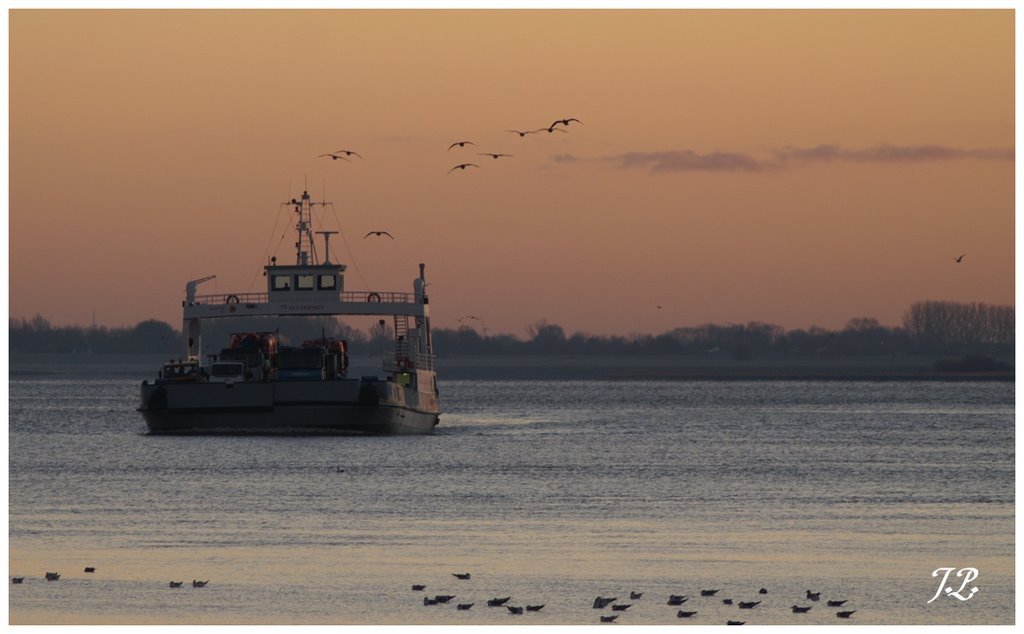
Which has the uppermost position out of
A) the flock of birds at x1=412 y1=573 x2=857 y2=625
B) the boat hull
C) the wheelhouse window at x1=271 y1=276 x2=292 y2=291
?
the wheelhouse window at x1=271 y1=276 x2=292 y2=291

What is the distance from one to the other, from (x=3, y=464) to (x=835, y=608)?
13.3 meters

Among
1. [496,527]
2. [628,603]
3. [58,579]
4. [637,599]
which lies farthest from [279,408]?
[628,603]

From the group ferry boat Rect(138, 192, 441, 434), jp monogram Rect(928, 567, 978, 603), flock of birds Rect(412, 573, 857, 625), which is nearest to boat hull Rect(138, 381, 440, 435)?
ferry boat Rect(138, 192, 441, 434)

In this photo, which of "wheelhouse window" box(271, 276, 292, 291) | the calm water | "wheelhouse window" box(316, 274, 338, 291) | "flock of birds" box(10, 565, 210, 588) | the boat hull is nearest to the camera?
the calm water

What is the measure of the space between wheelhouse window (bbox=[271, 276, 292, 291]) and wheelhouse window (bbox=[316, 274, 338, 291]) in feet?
3.80

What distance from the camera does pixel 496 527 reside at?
40.0 meters

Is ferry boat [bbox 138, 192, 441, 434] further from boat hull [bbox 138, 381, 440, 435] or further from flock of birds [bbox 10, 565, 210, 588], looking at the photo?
flock of birds [bbox 10, 565, 210, 588]

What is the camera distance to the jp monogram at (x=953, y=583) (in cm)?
2986

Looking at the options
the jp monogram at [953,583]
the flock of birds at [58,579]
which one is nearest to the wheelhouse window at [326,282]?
the flock of birds at [58,579]

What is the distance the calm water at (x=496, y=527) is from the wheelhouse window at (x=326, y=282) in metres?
7.51

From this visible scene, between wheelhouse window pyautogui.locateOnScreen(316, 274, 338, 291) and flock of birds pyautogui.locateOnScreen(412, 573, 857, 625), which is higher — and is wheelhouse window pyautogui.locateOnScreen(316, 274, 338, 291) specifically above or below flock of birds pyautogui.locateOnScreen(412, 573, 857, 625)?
above

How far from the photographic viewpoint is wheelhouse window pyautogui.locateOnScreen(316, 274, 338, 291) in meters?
73.7

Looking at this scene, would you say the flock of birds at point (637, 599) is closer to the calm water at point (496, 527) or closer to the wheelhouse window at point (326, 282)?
the calm water at point (496, 527)

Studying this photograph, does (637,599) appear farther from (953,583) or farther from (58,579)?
(58,579)
